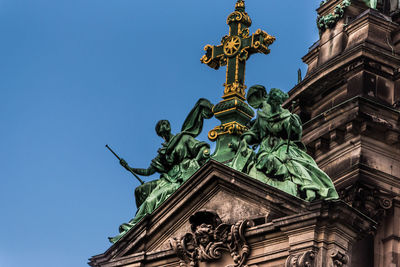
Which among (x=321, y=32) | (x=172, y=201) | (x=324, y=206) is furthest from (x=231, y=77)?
(x=321, y=32)

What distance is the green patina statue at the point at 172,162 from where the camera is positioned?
999 inches

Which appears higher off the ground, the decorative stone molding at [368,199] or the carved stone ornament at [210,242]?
the decorative stone molding at [368,199]

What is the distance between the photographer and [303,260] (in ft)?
72.3

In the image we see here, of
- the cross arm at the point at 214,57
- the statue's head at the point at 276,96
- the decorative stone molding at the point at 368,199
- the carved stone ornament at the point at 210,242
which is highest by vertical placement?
the cross arm at the point at 214,57

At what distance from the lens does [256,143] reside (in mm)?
24719

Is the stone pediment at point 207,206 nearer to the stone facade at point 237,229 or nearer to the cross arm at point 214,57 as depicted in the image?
the stone facade at point 237,229

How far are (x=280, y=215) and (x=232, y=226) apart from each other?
924 millimetres

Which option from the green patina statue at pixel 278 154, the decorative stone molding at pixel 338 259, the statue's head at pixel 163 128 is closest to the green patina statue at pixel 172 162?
the statue's head at pixel 163 128

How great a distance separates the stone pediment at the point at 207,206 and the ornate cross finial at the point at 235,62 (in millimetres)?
1351

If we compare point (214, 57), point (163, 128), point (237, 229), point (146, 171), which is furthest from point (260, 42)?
point (237, 229)

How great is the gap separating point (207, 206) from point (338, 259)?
3171 millimetres

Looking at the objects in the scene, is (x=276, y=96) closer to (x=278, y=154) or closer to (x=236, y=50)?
(x=278, y=154)

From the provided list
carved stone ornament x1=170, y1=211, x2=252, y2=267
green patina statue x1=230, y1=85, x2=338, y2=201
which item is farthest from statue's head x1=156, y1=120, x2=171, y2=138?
carved stone ornament x1=170, y1=211, x2=252, y2=267

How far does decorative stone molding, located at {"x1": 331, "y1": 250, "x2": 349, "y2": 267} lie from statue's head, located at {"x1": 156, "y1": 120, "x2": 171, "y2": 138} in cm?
545
